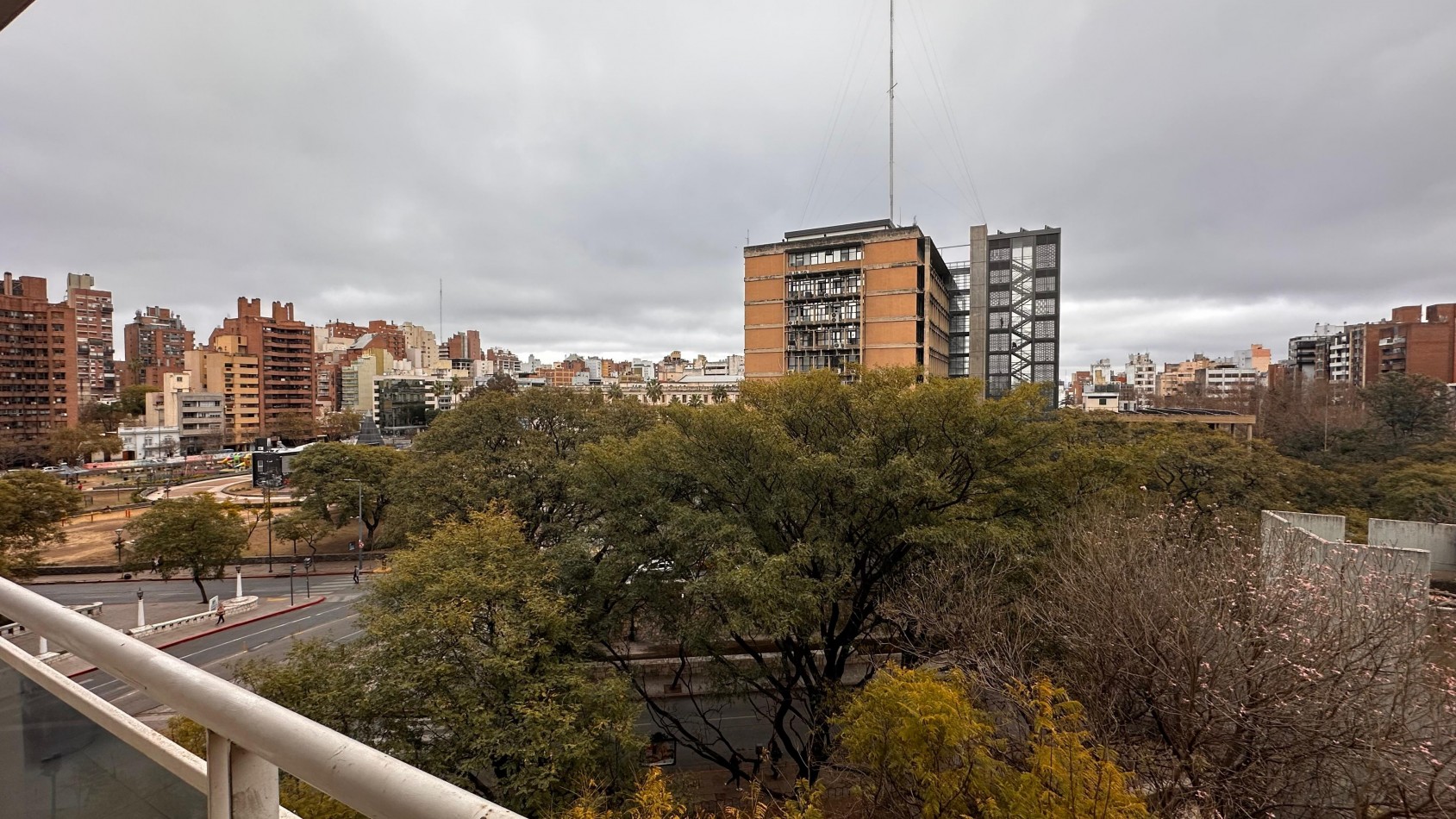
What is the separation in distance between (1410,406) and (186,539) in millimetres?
56178

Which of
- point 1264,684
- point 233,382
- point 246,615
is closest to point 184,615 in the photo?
point 246,615

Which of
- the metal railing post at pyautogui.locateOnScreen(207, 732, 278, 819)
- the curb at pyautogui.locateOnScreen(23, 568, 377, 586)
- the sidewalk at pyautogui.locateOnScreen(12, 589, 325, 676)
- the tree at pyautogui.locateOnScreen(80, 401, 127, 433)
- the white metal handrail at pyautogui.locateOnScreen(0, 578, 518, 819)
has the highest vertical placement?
the white metal handrail at pyautogui.locateOnScreen(0, 578, 518, 819)

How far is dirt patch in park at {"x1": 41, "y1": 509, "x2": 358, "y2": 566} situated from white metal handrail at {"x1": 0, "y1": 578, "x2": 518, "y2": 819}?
33.7m

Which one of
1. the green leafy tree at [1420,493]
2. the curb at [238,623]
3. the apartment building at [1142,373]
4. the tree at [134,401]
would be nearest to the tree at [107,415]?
the tree at [134,401]

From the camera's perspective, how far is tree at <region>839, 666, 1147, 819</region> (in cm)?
557

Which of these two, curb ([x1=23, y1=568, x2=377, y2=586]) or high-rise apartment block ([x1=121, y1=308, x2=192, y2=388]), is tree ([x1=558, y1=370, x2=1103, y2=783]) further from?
high-rise apartment block ([x1=121, y1=308, x2=192, y2=388])

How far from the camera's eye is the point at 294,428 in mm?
62812

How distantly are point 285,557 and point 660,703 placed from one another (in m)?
23.8

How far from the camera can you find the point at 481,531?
1159 cm

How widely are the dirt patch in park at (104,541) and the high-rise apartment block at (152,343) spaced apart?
2007 inches

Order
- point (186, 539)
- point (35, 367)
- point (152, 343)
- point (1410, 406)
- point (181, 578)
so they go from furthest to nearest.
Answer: point (152, 343)
point (35, 367)
point (1410, 406)
point (181, 578)
point (186, 539)

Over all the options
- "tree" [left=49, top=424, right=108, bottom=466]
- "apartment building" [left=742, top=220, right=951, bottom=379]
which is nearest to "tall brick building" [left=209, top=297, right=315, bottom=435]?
"tree" [left=49, top=424, right=108, bottom=466]

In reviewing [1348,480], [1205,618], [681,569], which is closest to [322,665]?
[681,569]

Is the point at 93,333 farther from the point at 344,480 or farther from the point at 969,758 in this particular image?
the point at 969,758
